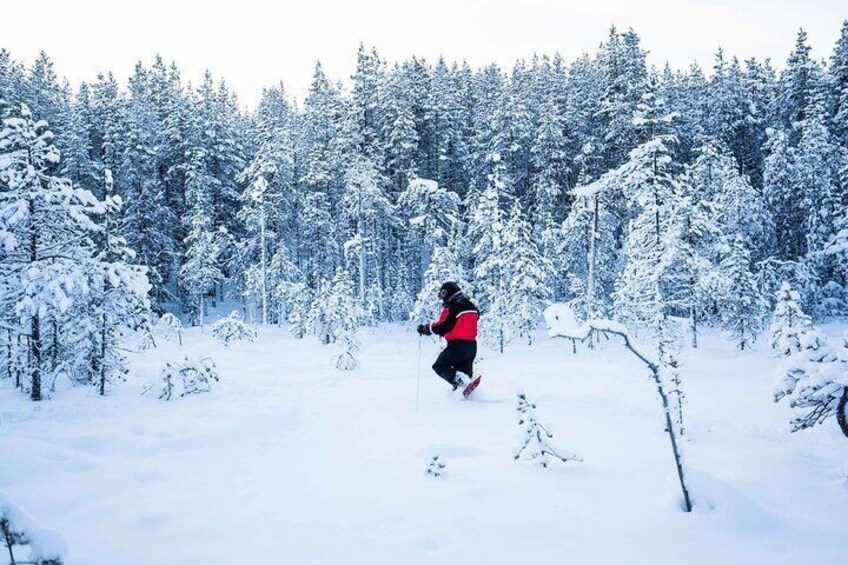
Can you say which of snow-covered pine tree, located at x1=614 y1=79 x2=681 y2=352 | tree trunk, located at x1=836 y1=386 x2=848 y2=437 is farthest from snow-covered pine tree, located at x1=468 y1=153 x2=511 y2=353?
tree trunk, located at x1=836 y1=386 x2=848 y2=437

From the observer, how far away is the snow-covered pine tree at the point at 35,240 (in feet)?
25.5

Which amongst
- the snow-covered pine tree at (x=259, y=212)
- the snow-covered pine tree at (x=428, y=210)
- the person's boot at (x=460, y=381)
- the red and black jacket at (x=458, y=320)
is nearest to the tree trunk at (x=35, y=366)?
the red and black jacket at (x=458, y=320)

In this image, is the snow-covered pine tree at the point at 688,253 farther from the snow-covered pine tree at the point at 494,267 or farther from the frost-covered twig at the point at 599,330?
the frost-covered twig at the point at 599,330

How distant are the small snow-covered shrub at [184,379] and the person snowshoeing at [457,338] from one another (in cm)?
397

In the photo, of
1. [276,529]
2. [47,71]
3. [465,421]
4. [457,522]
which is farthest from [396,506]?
[47,71]

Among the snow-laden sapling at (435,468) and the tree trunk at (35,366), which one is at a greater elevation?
the tree trunk at (35,366)

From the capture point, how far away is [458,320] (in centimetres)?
881

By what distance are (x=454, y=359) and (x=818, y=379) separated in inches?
208

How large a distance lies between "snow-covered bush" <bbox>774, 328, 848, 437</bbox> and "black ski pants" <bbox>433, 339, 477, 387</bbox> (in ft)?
15.5

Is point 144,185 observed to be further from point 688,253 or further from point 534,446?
point 534,446

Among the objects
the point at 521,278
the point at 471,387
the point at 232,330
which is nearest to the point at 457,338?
the point at 471,387

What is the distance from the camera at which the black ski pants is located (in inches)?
342

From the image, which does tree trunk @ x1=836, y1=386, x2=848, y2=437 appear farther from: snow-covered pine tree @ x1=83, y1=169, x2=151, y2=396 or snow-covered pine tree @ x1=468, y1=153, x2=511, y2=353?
snow-covered pine tree @ x1=468, y1=153, x2=511, y2=353

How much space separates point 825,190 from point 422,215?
81.2 feet
